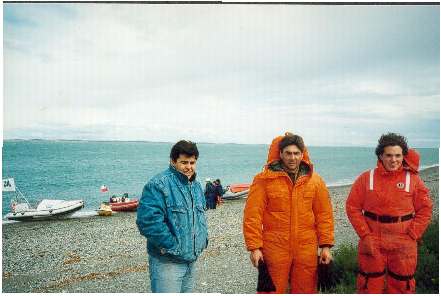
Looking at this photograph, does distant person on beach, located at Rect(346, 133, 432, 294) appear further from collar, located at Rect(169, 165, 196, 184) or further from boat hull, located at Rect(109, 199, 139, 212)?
boat hull, located at Rect(109, 199, 139, 212)

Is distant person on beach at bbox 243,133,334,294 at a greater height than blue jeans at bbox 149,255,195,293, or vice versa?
distant person on beach at bbox 243,133,334,294

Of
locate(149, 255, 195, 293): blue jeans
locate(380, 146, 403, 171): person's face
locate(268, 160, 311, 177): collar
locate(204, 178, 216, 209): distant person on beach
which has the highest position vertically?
locate(380, 146, 403, 171): person's face

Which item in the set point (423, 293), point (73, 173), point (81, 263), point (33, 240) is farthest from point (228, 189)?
point (73, 173)

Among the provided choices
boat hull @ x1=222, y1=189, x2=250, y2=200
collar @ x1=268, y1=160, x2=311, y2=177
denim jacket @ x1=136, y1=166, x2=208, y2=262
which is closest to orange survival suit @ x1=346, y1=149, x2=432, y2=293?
collar @ x1=268, y1=160, x2=311, y2=177

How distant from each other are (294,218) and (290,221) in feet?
0.14

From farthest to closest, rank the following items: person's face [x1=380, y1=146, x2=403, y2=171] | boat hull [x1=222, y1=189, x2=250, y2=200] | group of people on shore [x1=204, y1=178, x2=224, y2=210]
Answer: boat hull [x1=222, y1=189, x2=250, y2=200], group of people on shore [x1=204, y1=178, x2=224, y2=210], person's face [x1=380, y1=146, x2=403, y2=171]

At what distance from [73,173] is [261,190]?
32395 mm

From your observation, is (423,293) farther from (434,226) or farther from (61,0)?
(61,0)

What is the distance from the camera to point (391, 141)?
290cm

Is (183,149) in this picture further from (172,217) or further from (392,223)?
(392,223)

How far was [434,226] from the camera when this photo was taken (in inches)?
196

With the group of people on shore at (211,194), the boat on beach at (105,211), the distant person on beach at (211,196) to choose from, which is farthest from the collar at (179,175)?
the boat on beach at (105,211)

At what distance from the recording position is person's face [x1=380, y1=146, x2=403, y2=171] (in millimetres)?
2869

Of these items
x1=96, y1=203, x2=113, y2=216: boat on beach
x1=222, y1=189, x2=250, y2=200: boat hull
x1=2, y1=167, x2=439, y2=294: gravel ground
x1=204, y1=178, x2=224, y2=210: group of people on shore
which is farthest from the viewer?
x1=222, y1=189, x2=250, y2=200: boat hull
